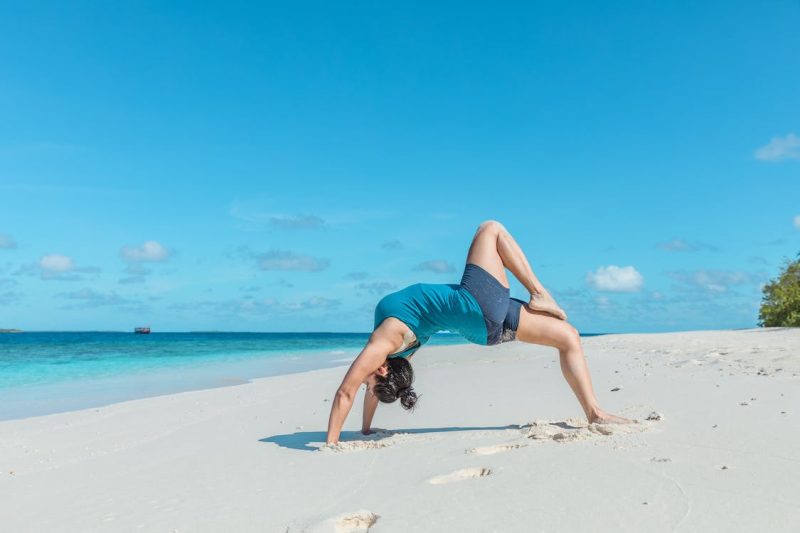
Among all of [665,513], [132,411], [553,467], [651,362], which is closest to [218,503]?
[553,467]

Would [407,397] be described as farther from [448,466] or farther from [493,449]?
[448,466]

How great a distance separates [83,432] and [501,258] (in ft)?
15.3

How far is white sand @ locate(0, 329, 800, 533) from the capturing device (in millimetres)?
2713

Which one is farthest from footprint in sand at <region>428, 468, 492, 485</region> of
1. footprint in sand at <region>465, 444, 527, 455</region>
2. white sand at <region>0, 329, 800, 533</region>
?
footprint in sand at <region>465, 444, 527, 455</region>

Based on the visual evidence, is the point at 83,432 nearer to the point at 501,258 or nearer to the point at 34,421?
the point at 34,421

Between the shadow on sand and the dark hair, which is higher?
the dark hair

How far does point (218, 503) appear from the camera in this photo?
3.44 m

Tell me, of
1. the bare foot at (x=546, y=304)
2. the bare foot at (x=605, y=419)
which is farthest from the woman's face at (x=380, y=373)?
the bare foot at (x=605, y=419)

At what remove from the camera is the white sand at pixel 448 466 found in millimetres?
2713

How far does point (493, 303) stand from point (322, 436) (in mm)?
1926

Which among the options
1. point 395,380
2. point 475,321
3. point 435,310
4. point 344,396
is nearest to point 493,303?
point 475,321

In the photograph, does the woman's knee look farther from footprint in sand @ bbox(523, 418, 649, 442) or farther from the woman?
footprint in sand @ bbox(523, 418, 649, 442)

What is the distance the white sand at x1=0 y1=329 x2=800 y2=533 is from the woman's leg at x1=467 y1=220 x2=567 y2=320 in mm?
899

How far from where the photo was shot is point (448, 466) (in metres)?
3.60
